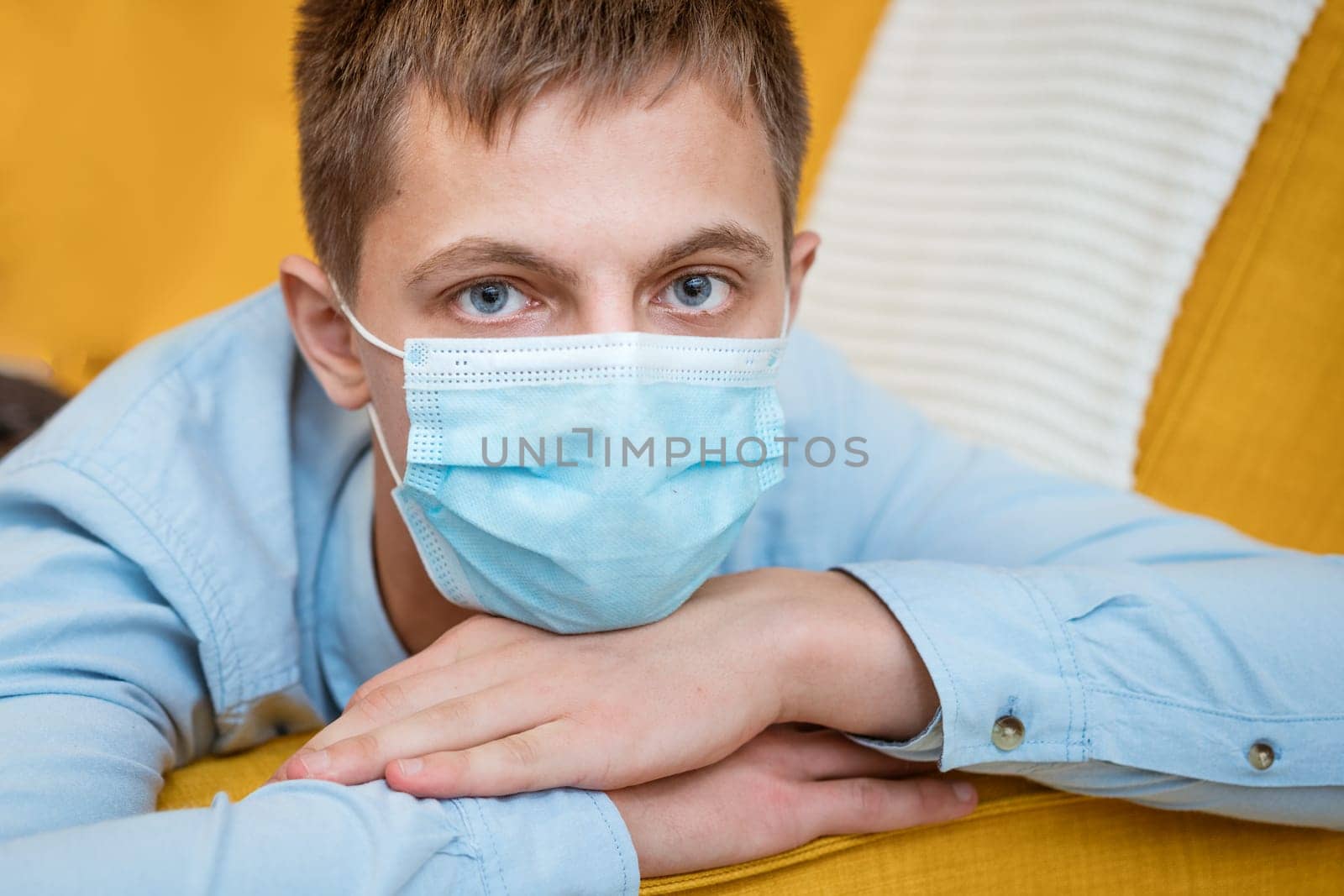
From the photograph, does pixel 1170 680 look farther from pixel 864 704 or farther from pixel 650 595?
pixel 650 595

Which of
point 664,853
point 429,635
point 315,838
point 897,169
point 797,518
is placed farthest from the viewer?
point 897,169

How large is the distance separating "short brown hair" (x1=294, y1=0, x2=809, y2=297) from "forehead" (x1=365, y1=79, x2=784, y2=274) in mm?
16

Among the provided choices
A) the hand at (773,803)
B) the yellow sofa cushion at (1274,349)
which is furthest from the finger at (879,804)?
the yellow sofa cushion at (1274,349)

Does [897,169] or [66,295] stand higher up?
[897,169]

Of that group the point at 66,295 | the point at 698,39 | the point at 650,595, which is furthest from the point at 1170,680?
the point at 66,295

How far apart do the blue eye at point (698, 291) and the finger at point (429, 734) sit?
1.16ft

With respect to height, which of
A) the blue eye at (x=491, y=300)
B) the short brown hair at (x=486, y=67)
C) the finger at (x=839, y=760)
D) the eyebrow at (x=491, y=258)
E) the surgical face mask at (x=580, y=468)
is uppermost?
the short brown hair at (x=486, y=67)

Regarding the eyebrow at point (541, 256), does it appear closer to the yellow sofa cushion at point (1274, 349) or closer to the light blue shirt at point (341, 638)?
the light blue shirt at point (341, 638)

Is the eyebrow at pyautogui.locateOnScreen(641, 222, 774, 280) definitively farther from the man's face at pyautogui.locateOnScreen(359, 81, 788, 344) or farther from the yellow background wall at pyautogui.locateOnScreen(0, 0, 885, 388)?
the yellow background wall at pyautogui.locateOnScreen(0, 0, 885, 388)

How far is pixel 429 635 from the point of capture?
51.9 inches

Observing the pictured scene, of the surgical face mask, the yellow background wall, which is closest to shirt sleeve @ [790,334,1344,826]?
the surgical face mask

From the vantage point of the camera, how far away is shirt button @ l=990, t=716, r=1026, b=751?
98 centimetres

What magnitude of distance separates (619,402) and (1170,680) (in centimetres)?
50

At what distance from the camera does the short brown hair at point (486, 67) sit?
98 cm
